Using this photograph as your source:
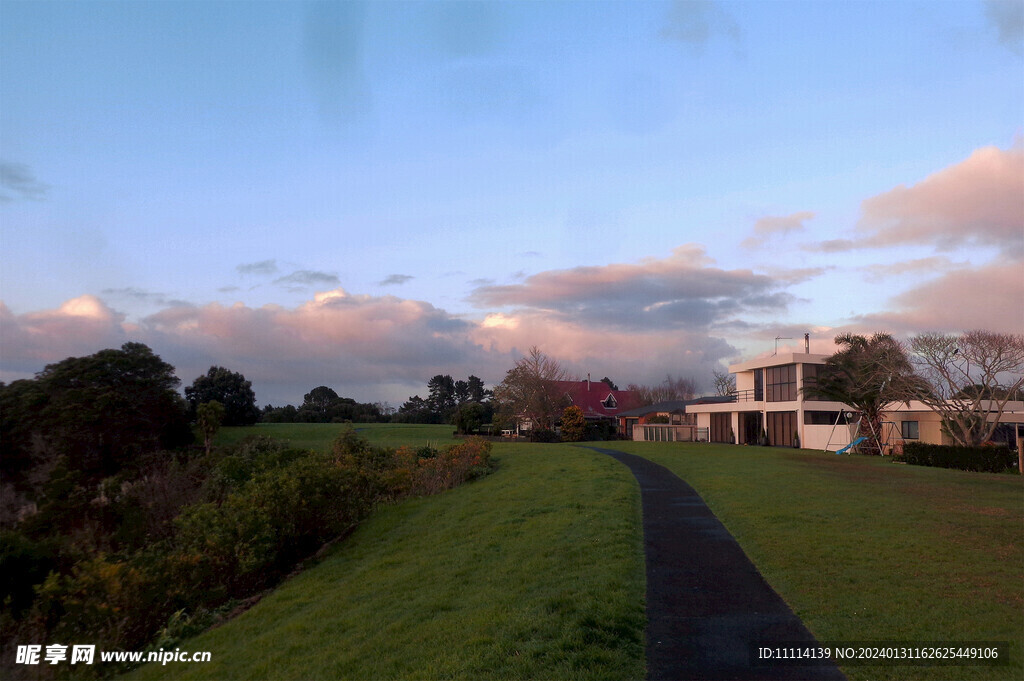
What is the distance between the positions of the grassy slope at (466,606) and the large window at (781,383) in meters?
29.6

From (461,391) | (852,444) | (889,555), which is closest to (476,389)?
(461,391)

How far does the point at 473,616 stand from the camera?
7.28 m

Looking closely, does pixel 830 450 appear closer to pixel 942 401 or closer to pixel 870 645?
pixel 942 401

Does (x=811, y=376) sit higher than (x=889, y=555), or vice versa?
(x=811, y=376)

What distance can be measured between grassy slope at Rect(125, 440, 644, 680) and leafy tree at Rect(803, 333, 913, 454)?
2032 centimetres

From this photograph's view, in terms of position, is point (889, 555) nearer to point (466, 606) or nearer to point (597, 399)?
point (466, 606)

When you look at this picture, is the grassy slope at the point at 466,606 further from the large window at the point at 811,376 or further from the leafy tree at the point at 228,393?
the leafy tree at the point at 228,393

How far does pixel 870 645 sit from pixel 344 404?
3309 inches

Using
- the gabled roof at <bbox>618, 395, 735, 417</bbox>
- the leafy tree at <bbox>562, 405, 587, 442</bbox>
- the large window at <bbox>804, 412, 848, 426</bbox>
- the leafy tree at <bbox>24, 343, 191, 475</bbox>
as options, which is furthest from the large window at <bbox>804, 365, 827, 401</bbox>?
the leafy tree at <bbox>24, 343, 191, 475</bbox>

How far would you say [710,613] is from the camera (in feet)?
22.1

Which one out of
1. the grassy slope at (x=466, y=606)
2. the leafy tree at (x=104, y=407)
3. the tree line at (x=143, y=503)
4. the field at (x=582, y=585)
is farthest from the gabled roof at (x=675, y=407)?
the grassy slope at (x=466, y=606)

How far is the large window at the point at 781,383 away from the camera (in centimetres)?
4134

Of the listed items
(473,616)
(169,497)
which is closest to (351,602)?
(473,616)

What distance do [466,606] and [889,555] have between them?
19.3 ft
